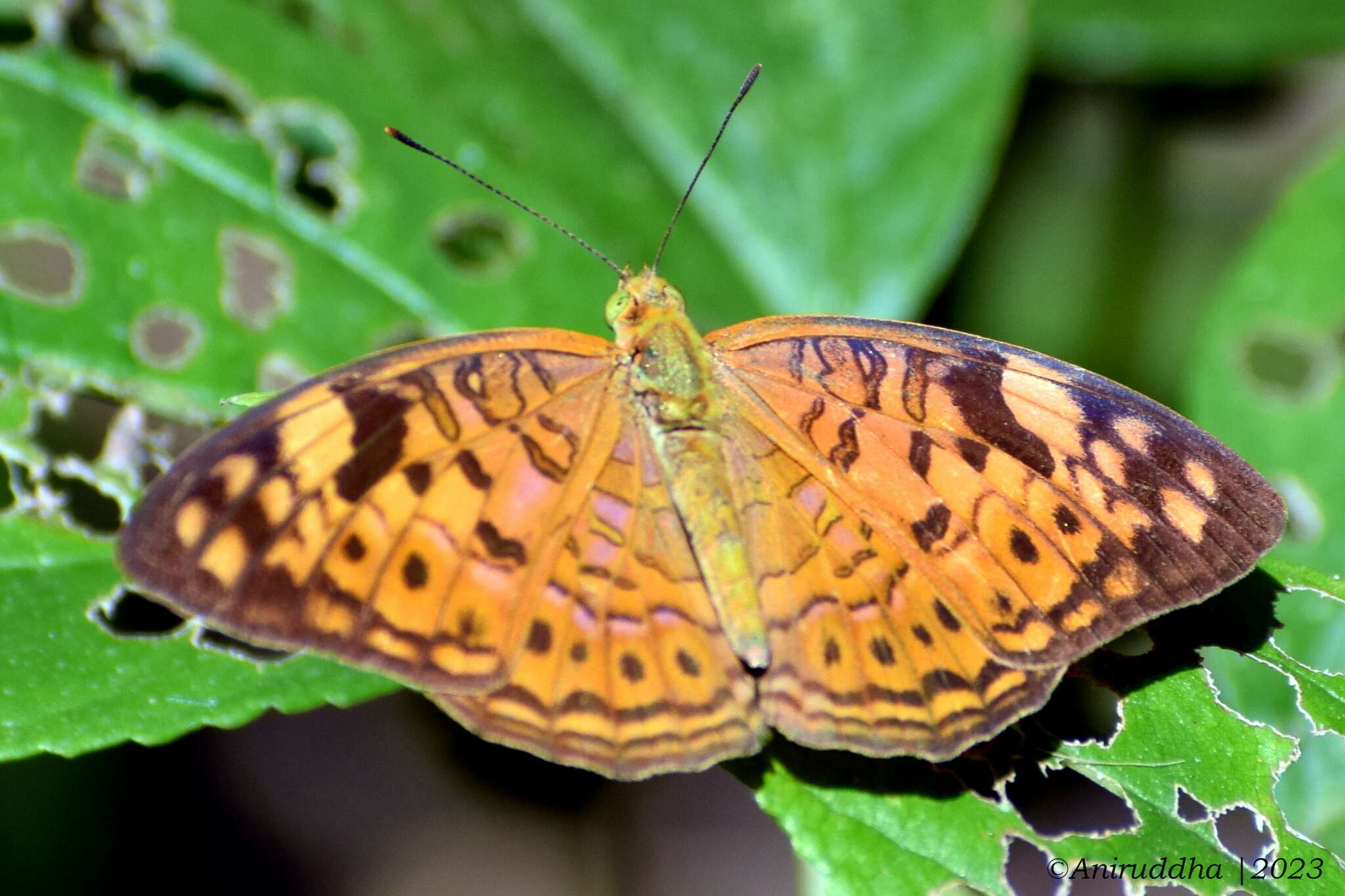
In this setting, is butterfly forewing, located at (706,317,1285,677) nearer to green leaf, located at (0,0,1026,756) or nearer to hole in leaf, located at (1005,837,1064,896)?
hole in leaf, located at (1005,837,1064,896)

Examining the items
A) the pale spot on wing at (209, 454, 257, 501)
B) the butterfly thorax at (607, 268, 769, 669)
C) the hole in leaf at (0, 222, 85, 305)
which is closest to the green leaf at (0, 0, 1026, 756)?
the hole in leaf at (0, 222, 85, 305)

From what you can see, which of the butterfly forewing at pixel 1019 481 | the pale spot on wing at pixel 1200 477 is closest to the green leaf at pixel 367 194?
the butterfly forewing at pixel 1019 481

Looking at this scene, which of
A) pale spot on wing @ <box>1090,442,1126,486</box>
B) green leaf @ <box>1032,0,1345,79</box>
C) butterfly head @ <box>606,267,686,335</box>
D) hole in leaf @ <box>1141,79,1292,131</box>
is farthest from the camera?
hole in leaf @ <box>1141,79,1292,131</box>

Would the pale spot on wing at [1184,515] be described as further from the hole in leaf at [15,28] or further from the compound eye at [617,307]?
the hole in leaf at [15,28]

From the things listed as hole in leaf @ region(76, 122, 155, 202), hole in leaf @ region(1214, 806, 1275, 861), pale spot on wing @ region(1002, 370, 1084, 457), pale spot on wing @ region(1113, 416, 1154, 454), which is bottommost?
hole in leaf @ region(1214, 806, 1275, 861)

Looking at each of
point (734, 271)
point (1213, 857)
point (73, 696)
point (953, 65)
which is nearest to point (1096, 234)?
point (953, 65)
